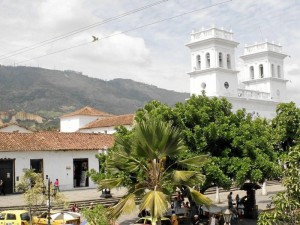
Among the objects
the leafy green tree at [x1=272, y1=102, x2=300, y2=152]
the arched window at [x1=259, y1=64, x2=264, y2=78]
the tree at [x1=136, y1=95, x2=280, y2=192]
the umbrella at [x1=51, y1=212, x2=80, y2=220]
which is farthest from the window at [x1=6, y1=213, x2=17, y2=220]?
the arched window at [x1=259, y1=64, x2=264, y2=78]

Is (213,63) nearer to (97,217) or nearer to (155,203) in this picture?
(97,217)

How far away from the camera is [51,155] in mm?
35219

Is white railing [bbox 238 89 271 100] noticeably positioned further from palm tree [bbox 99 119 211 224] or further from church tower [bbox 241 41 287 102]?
palm tree [bbox 99 119 211 224]

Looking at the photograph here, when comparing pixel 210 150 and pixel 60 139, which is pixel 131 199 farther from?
pixel 60 139

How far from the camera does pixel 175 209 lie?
21.5 m

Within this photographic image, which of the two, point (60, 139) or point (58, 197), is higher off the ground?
point (60, 139)

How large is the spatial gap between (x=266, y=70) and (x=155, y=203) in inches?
1964

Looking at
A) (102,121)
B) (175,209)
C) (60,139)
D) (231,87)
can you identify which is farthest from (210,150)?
(102,121)

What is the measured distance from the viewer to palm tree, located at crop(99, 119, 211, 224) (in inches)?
496

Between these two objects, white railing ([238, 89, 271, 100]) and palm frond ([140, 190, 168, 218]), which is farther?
white railing ([238, 89, 271, 100])

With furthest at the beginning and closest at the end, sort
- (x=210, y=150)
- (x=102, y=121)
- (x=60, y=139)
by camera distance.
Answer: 1. (x=102, y=121)
2. (x=60, y=139)
3. (x=210, y=150)

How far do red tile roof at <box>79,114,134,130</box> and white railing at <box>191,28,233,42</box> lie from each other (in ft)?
38.8

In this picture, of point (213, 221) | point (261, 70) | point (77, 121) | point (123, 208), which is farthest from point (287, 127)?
point (77, 121)

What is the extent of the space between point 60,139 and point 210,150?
21.2m
